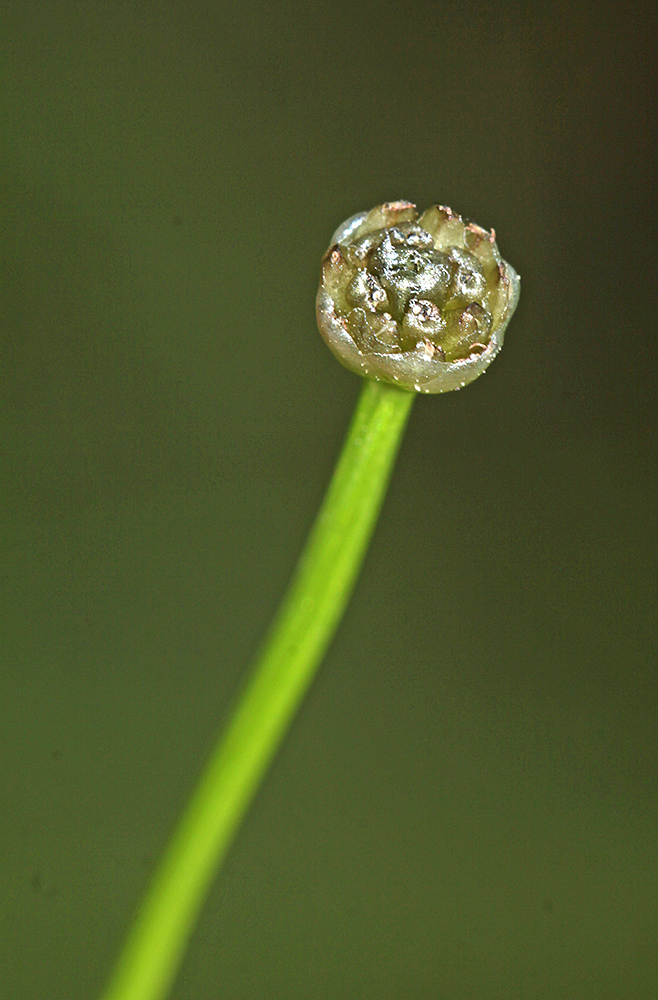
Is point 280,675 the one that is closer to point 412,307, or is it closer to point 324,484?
point 412,307

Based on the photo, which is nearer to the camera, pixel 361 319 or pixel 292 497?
pixel 361 319

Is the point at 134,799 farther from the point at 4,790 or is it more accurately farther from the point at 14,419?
the point at 14,419

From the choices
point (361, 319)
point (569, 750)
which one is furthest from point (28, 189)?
point (361, 319)

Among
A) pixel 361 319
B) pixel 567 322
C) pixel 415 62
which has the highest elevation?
pixel 415 62

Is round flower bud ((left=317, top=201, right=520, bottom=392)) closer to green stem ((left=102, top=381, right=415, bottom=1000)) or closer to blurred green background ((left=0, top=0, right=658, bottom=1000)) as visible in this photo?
green stem ((left=102, top=381, right=415, bottom=1000))

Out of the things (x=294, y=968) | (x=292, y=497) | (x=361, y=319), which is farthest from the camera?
(x=292, y=497)

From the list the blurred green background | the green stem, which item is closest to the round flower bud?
the green stem
